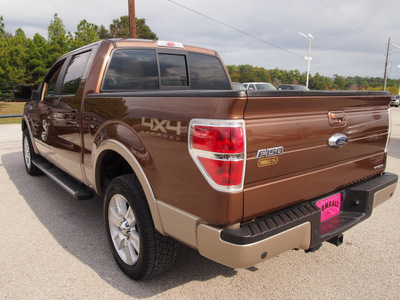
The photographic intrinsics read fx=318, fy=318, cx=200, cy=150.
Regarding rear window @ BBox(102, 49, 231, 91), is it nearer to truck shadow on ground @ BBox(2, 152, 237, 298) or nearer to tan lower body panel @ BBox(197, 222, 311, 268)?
truck shadow on ground @ BBox(2, 152, 237, 298)

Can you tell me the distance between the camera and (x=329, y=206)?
2365mm

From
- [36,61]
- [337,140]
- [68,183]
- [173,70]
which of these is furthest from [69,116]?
[36,61]

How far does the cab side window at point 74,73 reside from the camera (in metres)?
3.46

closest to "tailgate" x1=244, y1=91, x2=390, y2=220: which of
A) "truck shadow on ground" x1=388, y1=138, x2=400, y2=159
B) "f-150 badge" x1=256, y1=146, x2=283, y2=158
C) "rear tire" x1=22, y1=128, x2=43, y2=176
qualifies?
"f-150 badge" x1=256, y1=146, x2=283, y2=158

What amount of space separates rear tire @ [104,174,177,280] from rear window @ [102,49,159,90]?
3.88 ft

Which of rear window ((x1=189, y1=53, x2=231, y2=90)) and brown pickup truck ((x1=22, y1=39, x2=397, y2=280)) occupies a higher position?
rear window ((x1=189, y1=53, x2=231, y2=90))

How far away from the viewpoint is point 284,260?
9.40ft

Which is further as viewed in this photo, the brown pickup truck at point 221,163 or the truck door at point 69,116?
the truck door at point 69,116

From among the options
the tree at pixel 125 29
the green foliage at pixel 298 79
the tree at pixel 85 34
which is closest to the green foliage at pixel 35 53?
the tree at pixel 85 34

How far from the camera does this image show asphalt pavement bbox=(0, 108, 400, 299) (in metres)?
2.42

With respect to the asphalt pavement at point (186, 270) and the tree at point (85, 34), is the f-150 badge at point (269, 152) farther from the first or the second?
the tree at point (85, 34)

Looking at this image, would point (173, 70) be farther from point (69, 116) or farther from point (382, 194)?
point (382, 194)

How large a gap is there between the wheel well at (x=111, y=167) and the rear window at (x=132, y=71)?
2.39 ft

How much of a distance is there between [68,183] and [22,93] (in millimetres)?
2175
